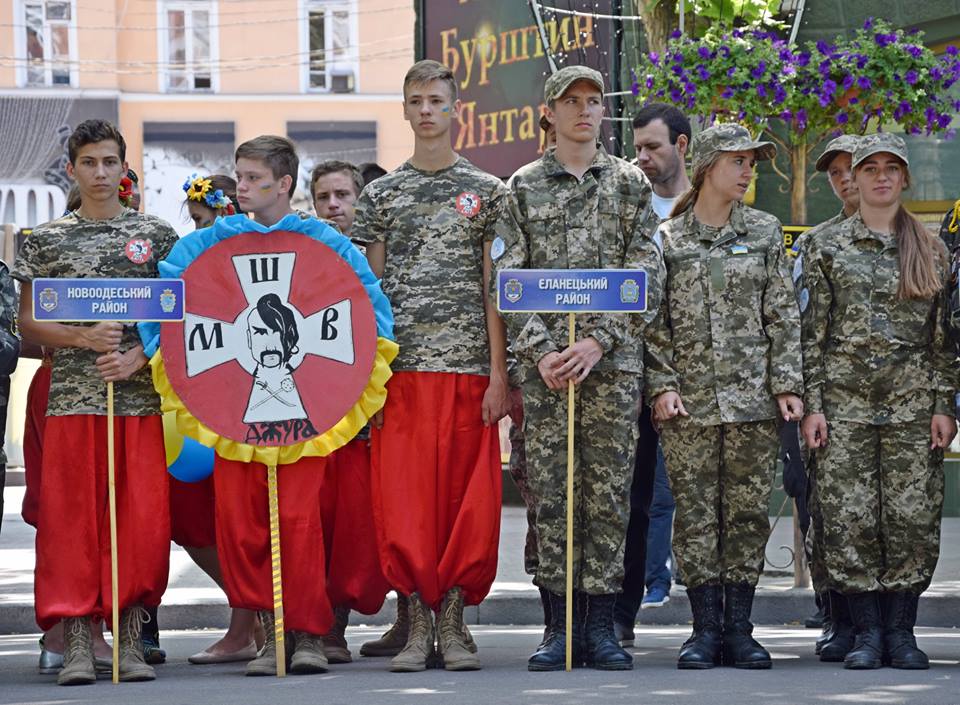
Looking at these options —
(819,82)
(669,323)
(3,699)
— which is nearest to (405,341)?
(669,323)

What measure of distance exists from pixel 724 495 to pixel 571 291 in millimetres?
1057

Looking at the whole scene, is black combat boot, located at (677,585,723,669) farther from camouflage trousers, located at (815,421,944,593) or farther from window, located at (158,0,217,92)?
window, located at (158,0,217,92)

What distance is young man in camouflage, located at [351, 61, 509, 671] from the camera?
7363mm

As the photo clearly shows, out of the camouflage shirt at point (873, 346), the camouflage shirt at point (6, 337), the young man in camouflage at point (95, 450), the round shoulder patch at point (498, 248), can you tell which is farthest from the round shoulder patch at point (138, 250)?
the camouflage shirt at point (873, 346)

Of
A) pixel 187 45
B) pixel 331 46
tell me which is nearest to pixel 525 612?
pixel 331 46

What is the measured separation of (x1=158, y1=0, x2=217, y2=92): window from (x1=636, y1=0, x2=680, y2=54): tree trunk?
29492mm

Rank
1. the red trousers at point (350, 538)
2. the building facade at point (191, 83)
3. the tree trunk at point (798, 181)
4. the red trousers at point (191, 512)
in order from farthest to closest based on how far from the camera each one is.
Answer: the building facade at point (191, 83)
the tree trunk at point (798, 181)
the red trousers at point (191, 512)
the red trousers at point (350, 538)

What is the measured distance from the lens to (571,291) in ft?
23.2

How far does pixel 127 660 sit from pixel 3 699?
668 millimetres

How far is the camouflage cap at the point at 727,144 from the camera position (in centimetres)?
746

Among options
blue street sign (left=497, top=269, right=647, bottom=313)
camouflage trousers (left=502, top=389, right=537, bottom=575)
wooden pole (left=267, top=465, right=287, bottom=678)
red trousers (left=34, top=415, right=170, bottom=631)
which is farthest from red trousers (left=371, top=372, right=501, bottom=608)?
red trousers (left=34, top=415, right=170, bottom=631)

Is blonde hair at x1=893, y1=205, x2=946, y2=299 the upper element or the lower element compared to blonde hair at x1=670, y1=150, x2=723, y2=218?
lower

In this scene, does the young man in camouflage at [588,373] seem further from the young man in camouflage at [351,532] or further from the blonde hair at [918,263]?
the blonde hair at [918,263]

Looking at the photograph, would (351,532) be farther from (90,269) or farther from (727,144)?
(727,144)
